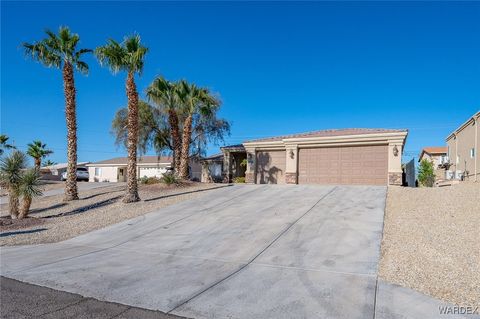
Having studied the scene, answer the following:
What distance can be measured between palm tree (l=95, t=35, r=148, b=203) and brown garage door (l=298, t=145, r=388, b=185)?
1108 centimetres

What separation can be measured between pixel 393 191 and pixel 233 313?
12.6 meters

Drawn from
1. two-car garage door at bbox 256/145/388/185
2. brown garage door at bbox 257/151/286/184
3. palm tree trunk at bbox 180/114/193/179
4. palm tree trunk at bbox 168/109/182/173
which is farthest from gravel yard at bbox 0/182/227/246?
two-car garage door at bbox 256/145/388/185

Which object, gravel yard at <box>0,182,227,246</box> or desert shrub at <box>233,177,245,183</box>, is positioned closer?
gravel yard at <box>0,182,227,246</box>

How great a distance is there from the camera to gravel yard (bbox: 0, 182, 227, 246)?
11758 millimetres

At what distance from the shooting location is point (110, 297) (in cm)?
572

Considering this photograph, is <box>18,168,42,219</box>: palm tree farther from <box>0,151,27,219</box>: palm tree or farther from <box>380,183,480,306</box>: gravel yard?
<box>380,183,480,306</box>: gravel yard

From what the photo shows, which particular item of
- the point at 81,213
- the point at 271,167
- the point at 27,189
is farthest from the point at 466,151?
the point at 27,189

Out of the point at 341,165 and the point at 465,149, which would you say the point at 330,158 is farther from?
the point at 465,149

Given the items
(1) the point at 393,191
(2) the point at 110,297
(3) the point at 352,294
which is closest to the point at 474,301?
(3) the point at 352,294

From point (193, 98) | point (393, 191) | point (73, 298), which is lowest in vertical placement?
point (73, 298)

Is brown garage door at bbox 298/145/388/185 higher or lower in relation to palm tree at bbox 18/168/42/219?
higher

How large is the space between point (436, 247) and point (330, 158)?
15.2 metres

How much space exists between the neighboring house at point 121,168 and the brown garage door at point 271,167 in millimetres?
21184

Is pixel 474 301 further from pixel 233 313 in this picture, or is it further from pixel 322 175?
pixel 322 175
